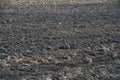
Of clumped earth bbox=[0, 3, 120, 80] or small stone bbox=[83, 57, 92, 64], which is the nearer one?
clumped earth bbox=[0, 3, 120, 80]

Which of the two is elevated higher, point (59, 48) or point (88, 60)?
point (88, 60)

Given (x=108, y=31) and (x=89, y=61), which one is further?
(x=108, y=31)

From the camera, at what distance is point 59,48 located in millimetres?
9016

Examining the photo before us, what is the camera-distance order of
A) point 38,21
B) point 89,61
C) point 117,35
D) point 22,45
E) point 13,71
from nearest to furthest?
point 13,71
point 89,61
point 22,45
point 117,35
point 38,21

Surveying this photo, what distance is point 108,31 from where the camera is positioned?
11.4 meters

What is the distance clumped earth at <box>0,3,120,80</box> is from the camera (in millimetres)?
6867

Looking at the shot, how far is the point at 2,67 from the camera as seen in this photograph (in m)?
7.25

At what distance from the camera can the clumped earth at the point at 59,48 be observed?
22.5 ft

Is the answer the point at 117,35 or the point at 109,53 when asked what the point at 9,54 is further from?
the point at 117,35

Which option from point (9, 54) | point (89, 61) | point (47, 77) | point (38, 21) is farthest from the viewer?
point (38, 21)

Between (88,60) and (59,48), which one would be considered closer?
(88,60)

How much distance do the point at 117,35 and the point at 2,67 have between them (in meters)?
4.40

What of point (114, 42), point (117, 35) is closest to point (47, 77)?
point (114, 42)

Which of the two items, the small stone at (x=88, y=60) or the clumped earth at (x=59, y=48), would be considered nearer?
the clumped earth at (x=59, y=48)
